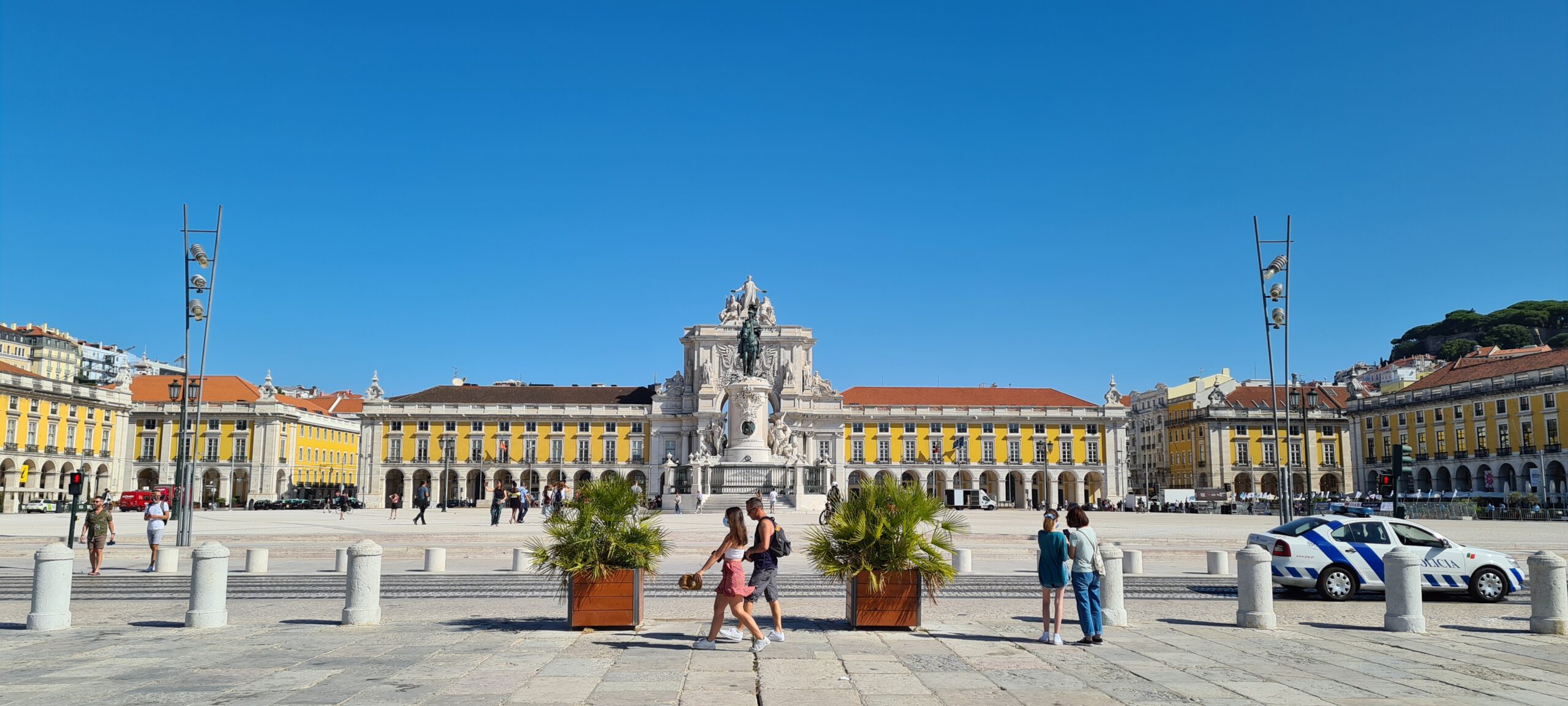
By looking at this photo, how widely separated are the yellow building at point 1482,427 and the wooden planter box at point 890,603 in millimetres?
65337

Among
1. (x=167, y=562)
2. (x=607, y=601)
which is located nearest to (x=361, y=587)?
(x=607, y=601)

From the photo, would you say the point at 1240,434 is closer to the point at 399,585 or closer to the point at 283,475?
the point at 283,475

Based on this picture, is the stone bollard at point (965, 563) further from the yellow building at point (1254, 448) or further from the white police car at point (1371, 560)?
the yellow building at point (1254, 448)

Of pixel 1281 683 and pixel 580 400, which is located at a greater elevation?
pixel 580 400

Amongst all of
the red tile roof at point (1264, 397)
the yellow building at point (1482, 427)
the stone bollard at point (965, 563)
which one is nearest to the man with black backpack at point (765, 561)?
the stone bollard at point (965, 563)

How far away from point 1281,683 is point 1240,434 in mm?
98424

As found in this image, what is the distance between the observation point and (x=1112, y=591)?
→ 12.4 m

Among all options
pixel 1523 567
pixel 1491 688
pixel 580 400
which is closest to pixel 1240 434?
pixel 580 400

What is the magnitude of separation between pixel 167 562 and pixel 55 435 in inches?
2732

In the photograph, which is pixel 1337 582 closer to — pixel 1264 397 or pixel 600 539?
pixel 600 539

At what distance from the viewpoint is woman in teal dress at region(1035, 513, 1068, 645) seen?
10.6m

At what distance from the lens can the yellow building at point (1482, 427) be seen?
7281 centimetres

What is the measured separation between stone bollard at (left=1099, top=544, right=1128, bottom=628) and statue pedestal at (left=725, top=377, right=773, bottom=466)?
34.7m

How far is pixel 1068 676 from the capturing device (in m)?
8.84
